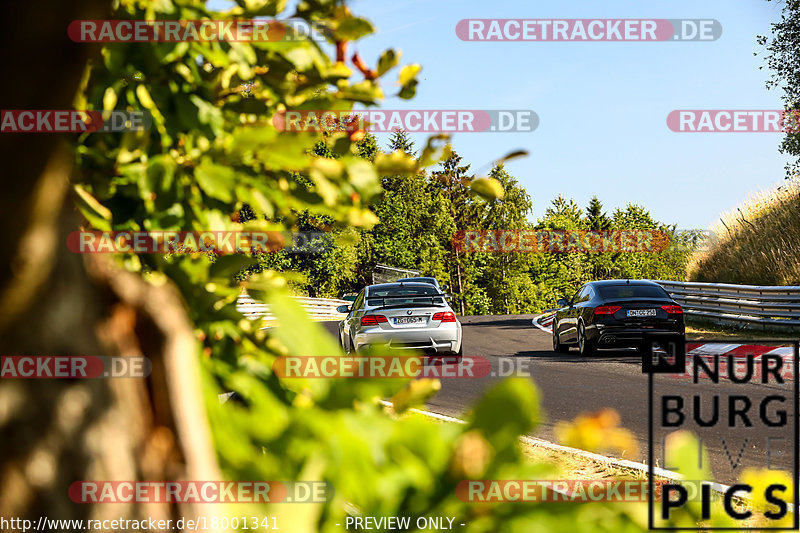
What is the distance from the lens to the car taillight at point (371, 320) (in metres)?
13.7

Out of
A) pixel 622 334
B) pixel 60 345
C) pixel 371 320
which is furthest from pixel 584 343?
pixel 60 345

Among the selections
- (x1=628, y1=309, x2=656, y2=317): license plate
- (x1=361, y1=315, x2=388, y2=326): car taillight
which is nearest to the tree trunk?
(x1=361, y1=315, x2=388, y2=326): car taillight

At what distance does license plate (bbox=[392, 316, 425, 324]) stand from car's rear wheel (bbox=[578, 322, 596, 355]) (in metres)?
3.59

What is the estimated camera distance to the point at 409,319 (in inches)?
554

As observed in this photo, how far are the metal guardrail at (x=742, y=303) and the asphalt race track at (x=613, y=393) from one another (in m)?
4.80

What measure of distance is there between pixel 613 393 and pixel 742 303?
11.2 m

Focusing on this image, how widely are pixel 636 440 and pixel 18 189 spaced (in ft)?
23.7

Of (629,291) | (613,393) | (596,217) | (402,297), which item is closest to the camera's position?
(613,393)

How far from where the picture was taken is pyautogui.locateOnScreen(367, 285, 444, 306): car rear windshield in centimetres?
1427

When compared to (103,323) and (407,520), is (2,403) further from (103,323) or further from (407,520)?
(407,520)

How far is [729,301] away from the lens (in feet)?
66.4

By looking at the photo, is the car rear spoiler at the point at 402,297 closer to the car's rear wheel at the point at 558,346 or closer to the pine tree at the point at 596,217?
the car's rear wheel at the point at 558,346

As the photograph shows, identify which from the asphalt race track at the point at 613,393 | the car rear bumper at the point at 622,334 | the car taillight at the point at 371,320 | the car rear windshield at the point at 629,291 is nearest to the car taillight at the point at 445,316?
the car taillight at the point at 371,320

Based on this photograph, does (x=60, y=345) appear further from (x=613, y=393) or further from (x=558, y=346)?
(x=558, y=346)
